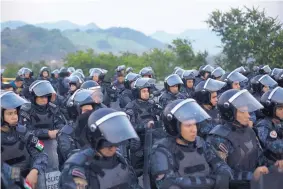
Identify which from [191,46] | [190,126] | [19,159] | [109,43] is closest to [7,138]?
[19,159]

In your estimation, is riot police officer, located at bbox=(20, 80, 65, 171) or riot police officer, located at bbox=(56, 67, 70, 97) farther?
riot police officer, located at bbox=(56, 67, 70, 97)

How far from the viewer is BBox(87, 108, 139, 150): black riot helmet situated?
303cm

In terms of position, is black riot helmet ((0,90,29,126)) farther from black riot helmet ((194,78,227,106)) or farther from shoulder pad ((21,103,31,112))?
black riot helmet ((194,78,227,106))

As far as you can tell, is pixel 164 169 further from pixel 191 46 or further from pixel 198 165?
pixel 191 46

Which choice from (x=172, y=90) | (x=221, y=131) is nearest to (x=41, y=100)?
(x=172, y=90)

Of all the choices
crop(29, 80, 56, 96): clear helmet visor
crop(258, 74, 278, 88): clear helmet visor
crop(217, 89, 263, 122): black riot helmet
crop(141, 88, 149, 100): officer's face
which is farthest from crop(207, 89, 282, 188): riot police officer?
crop(258, 74, 278, 88): clear helmet visor

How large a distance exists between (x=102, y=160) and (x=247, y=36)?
19.7 meters

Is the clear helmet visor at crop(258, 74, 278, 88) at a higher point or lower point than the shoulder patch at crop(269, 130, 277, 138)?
higher

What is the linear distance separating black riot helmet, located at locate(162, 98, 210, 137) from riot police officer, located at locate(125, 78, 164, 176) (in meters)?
2.02

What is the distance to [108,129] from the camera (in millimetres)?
3062

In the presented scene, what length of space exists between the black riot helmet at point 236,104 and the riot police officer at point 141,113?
1.51 metres

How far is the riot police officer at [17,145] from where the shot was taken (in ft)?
12.7

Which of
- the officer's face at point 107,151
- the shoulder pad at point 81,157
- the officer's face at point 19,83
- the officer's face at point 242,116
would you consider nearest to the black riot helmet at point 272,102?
the officer's face at point 242,116

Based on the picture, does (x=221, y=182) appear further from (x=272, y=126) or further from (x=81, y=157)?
(x=272, y=126)
